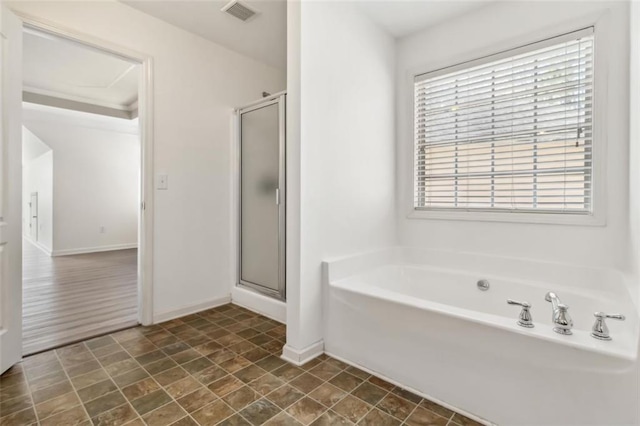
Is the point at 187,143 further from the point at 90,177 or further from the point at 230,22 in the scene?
the point at 90,177

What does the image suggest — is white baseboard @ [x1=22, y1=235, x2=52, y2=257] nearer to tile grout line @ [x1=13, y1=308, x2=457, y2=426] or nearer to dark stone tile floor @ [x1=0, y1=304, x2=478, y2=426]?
tile grout line @ [x1=13, y1=308, x2=457, y2=426]

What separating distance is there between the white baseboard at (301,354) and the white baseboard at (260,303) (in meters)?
0.61

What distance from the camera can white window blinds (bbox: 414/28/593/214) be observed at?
1.99 metres

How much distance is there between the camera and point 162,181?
2.58 meters

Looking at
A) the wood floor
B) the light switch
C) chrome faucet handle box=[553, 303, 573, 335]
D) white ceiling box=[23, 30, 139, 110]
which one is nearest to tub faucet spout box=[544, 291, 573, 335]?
chrome faucet handle box=[553, 303, 573, 335]

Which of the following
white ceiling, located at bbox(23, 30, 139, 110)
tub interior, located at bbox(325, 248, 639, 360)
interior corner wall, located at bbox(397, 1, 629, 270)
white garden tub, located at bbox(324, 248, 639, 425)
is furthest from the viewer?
white ceiling, located at bbox(23, 30, 139, 110)

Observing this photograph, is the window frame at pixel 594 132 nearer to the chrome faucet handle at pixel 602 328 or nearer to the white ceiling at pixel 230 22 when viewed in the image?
the chrome faucet handle at pixel 602 328

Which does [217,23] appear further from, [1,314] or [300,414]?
[300,414]

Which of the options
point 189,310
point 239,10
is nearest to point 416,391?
point 189,310

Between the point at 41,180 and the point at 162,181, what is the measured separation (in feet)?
19.1

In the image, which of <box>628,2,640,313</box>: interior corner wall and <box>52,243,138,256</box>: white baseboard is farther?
<box>52,243,138,256</box>: white baseboard

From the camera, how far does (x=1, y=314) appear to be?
5.82 ft

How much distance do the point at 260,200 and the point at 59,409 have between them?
6.11 ft

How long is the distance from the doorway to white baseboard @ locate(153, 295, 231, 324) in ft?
0.35
